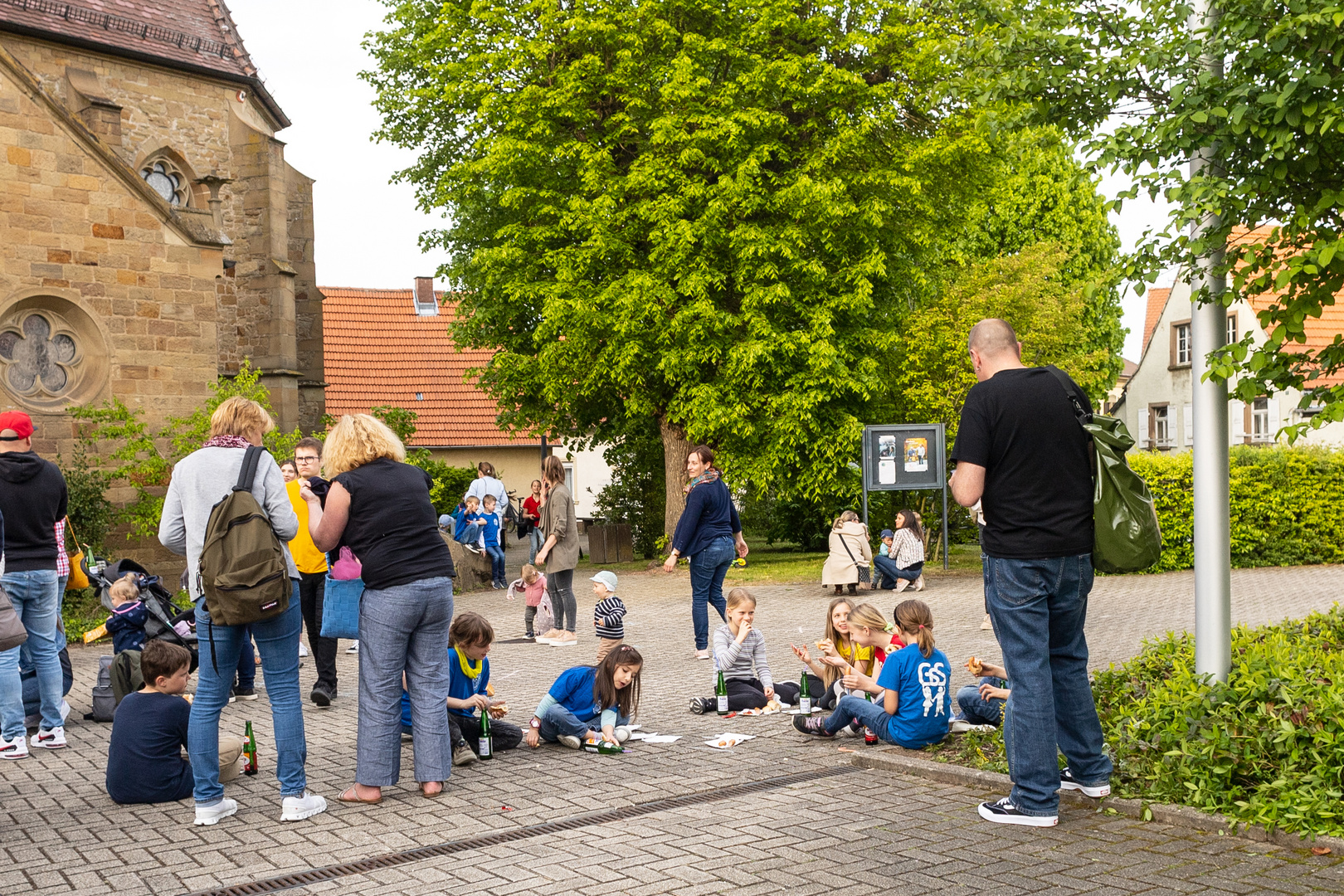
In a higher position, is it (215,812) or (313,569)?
(313,569)

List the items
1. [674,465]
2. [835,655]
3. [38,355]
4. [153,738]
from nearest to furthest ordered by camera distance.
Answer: [153,738] < [835,655] < [38,355] < [674,465]

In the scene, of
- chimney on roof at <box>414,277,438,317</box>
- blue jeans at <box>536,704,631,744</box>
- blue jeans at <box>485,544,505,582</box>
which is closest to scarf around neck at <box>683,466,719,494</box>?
blue jeans at <box>536,704,631,744</box>

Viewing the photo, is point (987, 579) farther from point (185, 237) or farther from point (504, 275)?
point (504, 275)

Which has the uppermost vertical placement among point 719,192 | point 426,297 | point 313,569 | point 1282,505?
point 426,297

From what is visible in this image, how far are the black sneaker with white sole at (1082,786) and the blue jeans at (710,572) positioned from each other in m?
5.16

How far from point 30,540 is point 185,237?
36.2 feet

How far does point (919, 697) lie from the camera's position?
6.62 m

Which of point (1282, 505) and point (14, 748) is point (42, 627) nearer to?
point (14, 748)

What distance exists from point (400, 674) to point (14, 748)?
10.3 feet

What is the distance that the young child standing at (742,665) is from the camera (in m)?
8.39

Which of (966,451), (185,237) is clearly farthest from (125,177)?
→ (966,451)

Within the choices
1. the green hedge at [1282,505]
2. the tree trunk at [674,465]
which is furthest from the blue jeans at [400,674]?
the tree trunk at [674,465]

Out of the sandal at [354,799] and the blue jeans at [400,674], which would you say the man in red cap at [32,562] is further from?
the blue jeans at [400,674]

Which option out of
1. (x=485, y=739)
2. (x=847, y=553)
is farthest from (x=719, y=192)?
(x=485, y=739)
